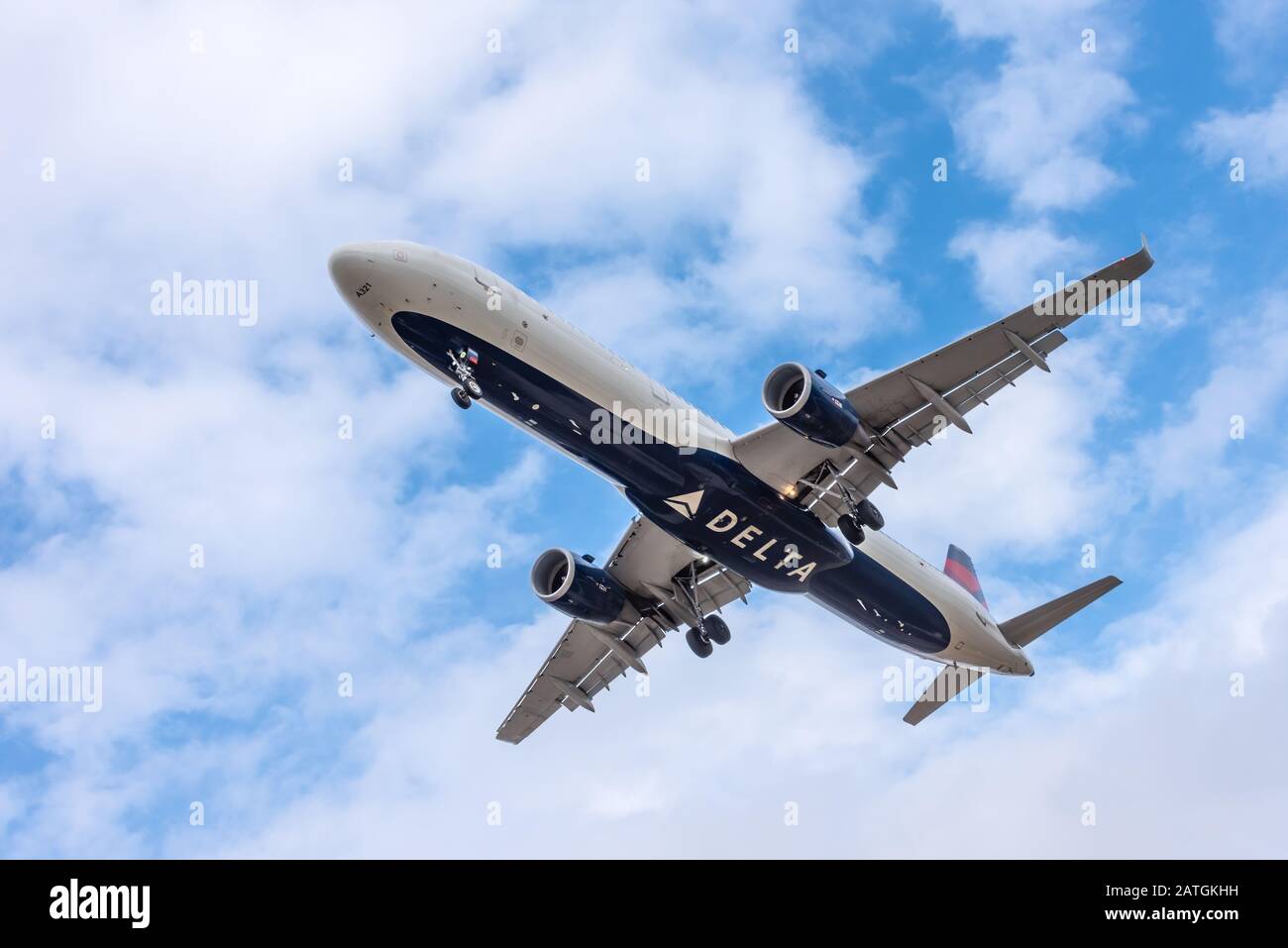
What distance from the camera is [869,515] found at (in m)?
36.7

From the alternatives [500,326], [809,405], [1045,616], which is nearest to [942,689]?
[1045,616]

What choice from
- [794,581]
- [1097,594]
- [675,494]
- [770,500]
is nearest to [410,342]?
[675,494]

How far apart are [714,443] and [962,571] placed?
1683cm

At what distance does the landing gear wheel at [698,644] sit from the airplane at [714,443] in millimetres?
53

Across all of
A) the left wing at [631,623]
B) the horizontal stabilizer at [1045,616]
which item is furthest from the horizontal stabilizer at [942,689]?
the left wing at [631,623]

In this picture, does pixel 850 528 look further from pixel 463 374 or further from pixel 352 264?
pixel 352 264

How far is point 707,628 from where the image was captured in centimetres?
4100

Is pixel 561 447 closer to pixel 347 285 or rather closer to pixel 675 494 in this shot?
pixel 675 494

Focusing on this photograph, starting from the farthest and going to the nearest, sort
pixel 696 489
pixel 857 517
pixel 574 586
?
pixel 574 586 < pixel 857 517 < pixel 696 489

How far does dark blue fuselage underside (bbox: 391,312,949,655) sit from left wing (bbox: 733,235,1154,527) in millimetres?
720

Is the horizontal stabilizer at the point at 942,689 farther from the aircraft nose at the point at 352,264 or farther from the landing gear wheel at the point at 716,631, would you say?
the aircraft nose at the point at 352,264
